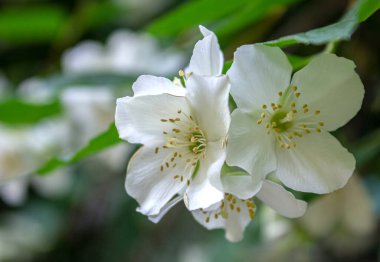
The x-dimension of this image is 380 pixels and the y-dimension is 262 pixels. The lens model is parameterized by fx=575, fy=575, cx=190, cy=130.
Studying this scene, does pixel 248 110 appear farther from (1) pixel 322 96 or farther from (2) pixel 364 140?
(2) pixel 364 140

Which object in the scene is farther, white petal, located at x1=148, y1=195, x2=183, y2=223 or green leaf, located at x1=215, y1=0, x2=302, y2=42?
green leaf, located at x1=215, y1=0, x2=302, y2=42

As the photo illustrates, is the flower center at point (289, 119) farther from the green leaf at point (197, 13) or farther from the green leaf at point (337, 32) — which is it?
the green leaf at point (197, 13)

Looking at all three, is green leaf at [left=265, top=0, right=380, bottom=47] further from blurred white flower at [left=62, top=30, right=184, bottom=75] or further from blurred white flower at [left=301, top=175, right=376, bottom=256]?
blurred white flower at [left=62, top=30, right=184, bottom=75]

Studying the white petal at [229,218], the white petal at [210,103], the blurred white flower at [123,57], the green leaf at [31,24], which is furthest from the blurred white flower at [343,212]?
the green leaf at [31,24]

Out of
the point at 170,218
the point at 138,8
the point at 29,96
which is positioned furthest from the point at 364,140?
the point at 138,8

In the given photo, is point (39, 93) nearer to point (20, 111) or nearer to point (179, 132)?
point (20, 111)

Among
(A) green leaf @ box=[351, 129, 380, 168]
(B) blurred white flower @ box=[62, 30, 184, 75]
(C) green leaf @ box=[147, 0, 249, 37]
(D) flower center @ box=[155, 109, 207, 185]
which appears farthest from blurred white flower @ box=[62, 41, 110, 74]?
(D) flower center @ box=[155, 109, 207, 185]

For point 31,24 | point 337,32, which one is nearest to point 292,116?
point 337,32
